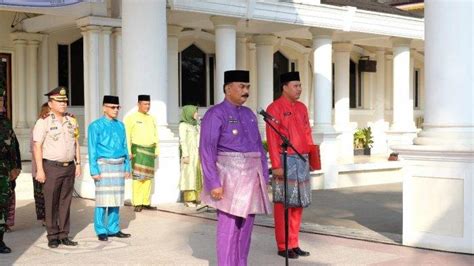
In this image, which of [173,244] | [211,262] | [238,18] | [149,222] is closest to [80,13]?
[238,18]

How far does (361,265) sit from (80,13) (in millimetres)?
8133

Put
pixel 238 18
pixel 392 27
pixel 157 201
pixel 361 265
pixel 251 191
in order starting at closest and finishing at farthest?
pixel 251 191 → pixel 361 265 → pixel 157 201 → pixel 238 18 → pixel 392 27

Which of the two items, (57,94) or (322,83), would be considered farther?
(322,83)

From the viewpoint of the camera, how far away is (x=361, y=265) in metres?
7.07

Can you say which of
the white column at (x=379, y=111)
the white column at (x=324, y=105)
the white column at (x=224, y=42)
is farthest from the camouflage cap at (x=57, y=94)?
the white column at (x=379, y=111)

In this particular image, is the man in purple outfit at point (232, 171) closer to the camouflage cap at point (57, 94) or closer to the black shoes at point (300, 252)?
the black shoes at point (300, 252)

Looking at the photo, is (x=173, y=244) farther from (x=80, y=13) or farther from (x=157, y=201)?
(x=80, y=13)

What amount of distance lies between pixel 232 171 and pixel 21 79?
414 inches

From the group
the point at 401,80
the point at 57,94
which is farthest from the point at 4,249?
the point at 401,80

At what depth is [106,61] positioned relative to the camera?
1361 cm

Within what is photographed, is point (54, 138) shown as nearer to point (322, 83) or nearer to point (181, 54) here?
point (322, 83)

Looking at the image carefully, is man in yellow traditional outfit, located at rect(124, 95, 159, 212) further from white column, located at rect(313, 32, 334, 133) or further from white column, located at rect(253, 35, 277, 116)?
white column, located at rect(253, 35, 277, 116)

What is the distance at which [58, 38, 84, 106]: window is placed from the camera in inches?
631

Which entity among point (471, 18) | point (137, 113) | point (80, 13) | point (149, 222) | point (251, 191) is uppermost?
point (80, 13)
